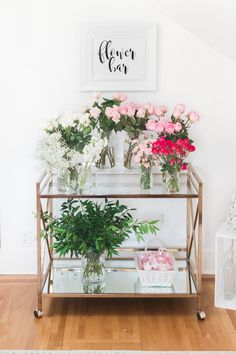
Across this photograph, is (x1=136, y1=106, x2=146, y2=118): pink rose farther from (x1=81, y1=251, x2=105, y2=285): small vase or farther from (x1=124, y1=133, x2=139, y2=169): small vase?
(x1=81, y1=251, x2=105, y2=285): small vase

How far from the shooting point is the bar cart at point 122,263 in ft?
11.5

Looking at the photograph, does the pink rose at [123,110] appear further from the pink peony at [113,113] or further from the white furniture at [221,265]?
the white furniture at [221,265]

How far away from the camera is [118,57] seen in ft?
12.7

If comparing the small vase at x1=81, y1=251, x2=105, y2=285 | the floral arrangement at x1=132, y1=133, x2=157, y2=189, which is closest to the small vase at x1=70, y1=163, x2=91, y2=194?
the floral arrangement at x1=132, y1=133, x2=157, y2=189

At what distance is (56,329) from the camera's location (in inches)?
135

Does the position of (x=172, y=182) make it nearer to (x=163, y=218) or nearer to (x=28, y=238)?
(x=163, y=218)

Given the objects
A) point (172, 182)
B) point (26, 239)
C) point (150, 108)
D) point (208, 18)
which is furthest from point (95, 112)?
point (26, 239)

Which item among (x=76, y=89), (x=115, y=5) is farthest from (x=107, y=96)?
(x=115, y=5)

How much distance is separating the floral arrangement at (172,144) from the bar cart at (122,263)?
0.11 meters

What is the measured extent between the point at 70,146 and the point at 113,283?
2.83ft

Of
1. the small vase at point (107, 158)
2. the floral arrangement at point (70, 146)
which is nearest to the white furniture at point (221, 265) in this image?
the small vase at point (107, 158)

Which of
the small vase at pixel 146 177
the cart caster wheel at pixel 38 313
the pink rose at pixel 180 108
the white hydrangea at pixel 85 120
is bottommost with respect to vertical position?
the cart caster wheel at pixel 38 313

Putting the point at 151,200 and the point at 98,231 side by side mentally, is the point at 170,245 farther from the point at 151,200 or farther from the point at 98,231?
the point at 98,231

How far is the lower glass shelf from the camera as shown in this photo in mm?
3600
